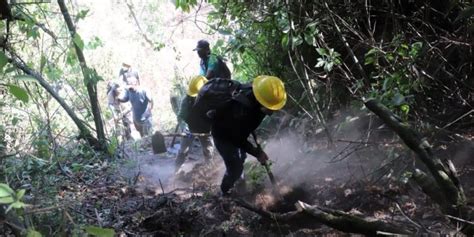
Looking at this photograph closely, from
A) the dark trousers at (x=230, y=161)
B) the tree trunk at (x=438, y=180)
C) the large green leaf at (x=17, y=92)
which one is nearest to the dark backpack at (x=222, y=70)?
the dark trousers at (x=230, y=161)

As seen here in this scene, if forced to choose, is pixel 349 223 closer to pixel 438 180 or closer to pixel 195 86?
pixel 438 180

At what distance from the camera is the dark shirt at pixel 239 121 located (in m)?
5.05

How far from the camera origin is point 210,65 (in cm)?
723

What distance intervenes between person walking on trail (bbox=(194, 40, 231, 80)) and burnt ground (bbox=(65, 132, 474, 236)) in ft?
5.01

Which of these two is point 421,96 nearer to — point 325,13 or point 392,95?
point 392,95

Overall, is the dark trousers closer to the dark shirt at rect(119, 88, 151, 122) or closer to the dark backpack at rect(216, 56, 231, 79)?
the dark backpack at rect(216, 56, 231, 79)

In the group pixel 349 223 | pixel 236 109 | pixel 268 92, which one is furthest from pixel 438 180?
pixel 236 109

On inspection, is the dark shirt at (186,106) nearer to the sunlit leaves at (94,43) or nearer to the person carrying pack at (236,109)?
the person carrying pack at (236,109)

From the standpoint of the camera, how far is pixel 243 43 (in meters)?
5.76

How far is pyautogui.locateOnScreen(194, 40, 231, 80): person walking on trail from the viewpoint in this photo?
7137 millimetres

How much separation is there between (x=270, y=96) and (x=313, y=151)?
194 centimetres

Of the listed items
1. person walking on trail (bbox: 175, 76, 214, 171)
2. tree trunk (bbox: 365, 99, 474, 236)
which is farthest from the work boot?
tree trunk (bbox: 365, 99, 474, 236)

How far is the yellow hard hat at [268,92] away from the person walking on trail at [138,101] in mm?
6243

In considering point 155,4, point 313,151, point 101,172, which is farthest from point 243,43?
point 155,4
